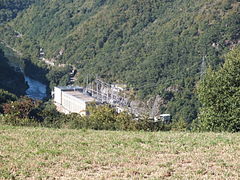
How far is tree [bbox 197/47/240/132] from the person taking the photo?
846 inches

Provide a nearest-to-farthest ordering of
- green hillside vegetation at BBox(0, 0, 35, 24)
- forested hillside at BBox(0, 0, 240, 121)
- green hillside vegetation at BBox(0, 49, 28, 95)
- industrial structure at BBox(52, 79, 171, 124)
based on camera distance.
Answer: industrial structure at BBox(52, 79, 171, 124) → green hillside vegetation at BBox(0, 49, 28, 95) → forested hillside at BBox(0, 0, 240, 121) → green hillside vegetation at BBox(0, 0, 35, 24)

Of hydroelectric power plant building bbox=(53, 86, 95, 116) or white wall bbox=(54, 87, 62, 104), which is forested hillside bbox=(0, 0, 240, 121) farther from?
white wall bbox=(54, 87, 62, 104)

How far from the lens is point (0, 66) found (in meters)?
75.5

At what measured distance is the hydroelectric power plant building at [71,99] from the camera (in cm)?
6478

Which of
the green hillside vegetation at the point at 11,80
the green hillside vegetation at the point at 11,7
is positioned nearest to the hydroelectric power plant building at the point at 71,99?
the green hillside vegetation at the point at 11,80

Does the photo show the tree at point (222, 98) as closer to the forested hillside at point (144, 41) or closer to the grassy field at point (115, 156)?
the grassy field at point (115, 156)

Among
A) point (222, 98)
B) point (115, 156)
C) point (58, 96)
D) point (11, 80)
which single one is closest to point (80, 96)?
point (58, 96)

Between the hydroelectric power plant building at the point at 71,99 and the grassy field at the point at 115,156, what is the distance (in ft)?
156

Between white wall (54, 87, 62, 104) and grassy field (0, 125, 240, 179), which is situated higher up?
white wall (54, 87, 62, 104)

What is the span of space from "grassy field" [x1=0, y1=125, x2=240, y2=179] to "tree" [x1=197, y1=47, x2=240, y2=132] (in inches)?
247

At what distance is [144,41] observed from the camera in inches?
3509

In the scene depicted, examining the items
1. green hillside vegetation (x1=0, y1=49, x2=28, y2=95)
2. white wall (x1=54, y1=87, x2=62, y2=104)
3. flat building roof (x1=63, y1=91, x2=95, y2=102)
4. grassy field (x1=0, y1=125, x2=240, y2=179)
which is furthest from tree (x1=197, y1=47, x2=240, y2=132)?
green hillside vegetation (x1=0, y1=49, x2=28, y2=95)

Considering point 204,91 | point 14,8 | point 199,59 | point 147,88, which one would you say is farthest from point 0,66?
point 14,8

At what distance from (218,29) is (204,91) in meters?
53.2
